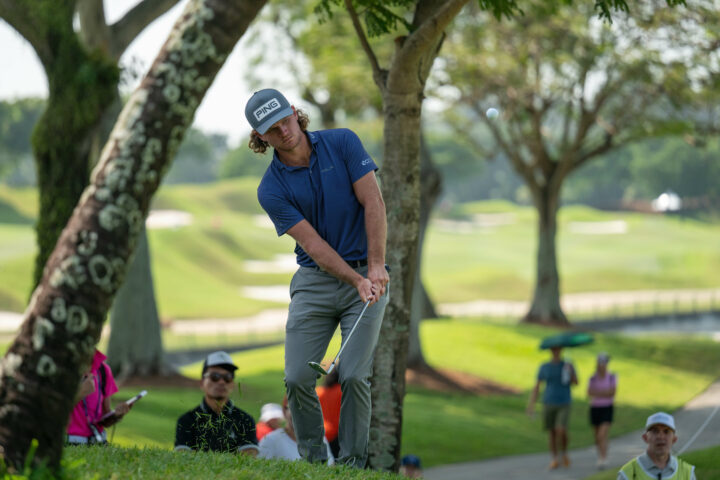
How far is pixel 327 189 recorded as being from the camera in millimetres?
5734

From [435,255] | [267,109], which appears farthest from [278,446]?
[435,255]

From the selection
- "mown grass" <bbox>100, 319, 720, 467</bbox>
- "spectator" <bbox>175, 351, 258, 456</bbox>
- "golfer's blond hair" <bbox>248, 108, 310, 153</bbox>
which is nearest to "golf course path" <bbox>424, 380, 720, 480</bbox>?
"mown grass" <bbox>100, 319, 720, 467</bbox>

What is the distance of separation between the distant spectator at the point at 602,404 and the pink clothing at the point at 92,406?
9.91m

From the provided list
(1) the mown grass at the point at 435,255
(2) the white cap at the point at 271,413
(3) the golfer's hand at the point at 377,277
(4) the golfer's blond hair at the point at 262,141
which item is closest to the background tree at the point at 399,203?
(2) the white cap at the point at 271,413

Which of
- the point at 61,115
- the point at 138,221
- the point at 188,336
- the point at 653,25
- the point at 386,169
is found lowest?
the point at 188,336

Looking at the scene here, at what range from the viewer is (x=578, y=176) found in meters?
118

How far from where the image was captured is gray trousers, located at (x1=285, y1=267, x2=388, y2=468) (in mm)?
5762

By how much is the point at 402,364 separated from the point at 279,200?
2932 mm

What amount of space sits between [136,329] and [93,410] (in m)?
15.0

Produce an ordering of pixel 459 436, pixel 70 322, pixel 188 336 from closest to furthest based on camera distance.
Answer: pixel 70 322, pixel 459 436, pixel 188 336

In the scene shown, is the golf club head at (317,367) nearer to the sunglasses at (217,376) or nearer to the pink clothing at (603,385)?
the sunglasses at (217,376)

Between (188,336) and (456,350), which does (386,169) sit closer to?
(456,350)

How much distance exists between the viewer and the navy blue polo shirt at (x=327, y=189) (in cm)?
573

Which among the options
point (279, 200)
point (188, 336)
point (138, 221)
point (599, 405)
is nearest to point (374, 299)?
point (279, 200)
